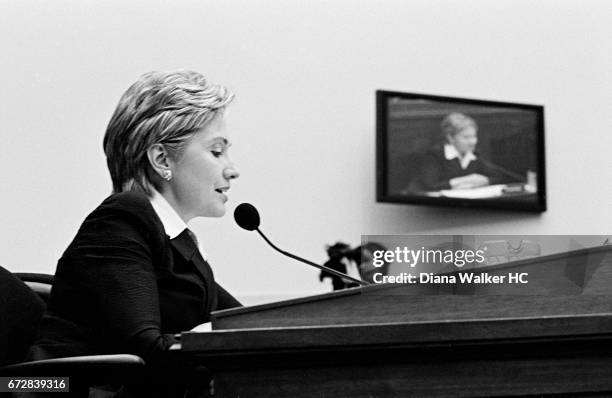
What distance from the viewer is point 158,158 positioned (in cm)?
214

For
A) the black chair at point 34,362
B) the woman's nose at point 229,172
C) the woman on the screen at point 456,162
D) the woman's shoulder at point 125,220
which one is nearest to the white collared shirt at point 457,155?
the woman on the screen at point 456,162

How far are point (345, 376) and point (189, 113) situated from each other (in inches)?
34.4

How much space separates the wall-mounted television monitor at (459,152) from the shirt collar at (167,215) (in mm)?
2691

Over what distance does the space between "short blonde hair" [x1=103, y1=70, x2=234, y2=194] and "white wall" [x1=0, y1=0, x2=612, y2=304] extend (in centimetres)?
252

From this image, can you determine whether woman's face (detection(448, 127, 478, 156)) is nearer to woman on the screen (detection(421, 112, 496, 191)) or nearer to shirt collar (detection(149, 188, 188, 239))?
woman on the screen (detection(421, 112, 496, 191))

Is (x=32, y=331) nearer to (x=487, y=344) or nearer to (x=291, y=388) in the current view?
(x=291, y=388)

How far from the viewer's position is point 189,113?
7.02ft

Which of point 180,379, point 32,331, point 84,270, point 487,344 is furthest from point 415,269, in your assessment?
point 32,331

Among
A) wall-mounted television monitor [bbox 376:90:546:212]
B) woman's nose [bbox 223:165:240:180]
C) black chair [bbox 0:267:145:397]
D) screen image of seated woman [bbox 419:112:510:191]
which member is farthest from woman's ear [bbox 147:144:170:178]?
screen image of seated woman [bbox 419:112:510:191]

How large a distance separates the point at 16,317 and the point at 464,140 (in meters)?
3.24

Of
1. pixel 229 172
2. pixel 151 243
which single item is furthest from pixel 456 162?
pixel 151 243

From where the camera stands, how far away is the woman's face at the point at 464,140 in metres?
4.89

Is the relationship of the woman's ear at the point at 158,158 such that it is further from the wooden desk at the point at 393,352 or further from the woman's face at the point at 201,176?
the wooden desk at the point at 393,352

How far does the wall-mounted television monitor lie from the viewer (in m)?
4.79
